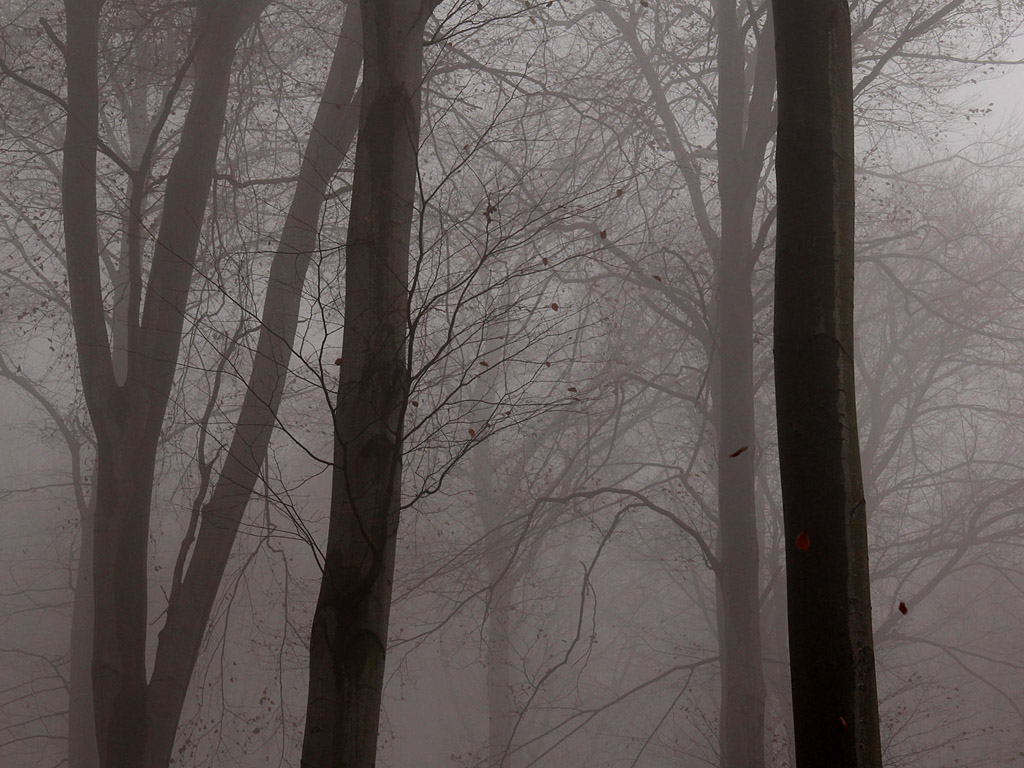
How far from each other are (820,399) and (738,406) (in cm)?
505

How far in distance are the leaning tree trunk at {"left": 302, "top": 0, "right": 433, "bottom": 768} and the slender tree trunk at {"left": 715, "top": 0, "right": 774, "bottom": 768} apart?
332 centimetres

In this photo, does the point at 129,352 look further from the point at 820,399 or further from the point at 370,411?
the point at 820,399

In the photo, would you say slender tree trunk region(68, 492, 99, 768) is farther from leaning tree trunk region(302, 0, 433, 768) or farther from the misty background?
leaning tree trunk region(302, 0, 433, 768)

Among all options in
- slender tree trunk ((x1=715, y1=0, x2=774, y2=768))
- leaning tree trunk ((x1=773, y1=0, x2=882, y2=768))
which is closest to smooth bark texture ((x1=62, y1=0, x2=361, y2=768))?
leaning tree trunk ((x1=773, y1=0, x2=882, y2=768))

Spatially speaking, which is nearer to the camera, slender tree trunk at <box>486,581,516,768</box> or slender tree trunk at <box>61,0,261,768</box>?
slender tree trunk at <box>61,0,261,768</box>

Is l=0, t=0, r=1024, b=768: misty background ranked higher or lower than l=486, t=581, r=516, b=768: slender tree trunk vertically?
higher

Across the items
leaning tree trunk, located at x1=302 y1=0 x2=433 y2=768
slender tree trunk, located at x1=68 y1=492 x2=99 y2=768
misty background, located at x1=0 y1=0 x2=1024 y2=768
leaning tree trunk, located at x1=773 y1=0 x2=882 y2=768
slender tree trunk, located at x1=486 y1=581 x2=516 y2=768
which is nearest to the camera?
leaning tree trunk, located at x1=773 y1=0 x2=882 y2=768

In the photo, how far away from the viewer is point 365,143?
132 inches

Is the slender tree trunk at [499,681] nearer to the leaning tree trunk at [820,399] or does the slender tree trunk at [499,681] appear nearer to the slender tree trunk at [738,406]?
the slender tree trunk at [738,406]

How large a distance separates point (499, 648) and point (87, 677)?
578cm

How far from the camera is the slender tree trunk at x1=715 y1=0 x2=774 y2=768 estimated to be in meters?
6.66

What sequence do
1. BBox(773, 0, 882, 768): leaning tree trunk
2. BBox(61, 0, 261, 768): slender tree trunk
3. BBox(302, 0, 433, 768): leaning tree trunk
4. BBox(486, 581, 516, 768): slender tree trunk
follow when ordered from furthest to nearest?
BBox(486, 581, 516, 768): slender tree trunk < BBox(61, 0, 261, 768): slender tree trunk < BBox(302, 0, 433, 768): leaning tree trunk < BBox(773, 0, 882, 768): leaning tree trunk

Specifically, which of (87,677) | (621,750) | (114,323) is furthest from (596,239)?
(621,750)

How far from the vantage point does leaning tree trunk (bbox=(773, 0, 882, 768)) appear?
2.19 metres
